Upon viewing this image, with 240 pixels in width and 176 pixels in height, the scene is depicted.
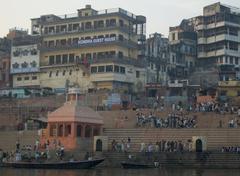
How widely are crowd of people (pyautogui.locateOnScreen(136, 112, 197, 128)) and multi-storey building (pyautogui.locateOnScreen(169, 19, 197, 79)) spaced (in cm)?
2278

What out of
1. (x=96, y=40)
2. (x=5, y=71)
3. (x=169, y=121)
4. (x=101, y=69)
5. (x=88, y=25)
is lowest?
(x=169, y=121)

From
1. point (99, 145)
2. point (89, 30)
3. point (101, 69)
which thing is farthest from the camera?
point (89, 30)

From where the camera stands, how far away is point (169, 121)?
41.0 metres

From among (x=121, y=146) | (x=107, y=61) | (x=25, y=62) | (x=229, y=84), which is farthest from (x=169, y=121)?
(x=25, y=62)

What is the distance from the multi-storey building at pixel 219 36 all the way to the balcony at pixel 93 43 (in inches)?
490

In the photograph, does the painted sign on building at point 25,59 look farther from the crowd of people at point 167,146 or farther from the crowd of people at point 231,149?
the crowd of people at point 231,149

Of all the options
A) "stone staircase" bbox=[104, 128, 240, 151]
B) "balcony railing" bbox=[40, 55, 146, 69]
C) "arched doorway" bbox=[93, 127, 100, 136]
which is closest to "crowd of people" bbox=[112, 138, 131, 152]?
"stone staircase" bbox=[104, 128, 240, 151]

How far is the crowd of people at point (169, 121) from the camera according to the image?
40.4 metres

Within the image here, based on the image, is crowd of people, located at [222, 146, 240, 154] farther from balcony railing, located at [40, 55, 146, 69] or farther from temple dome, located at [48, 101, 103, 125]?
balcony railing, located at [40, 55, 146, 69]

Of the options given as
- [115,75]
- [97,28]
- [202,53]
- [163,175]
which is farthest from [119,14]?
[163,175]

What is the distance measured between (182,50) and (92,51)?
1488cm

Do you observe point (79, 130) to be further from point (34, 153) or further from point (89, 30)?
point (89, 30)

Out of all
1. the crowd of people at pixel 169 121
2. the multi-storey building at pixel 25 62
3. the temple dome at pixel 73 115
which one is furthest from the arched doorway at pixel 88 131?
the multi-storey building at pixel 25 62

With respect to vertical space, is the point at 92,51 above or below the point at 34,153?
above
